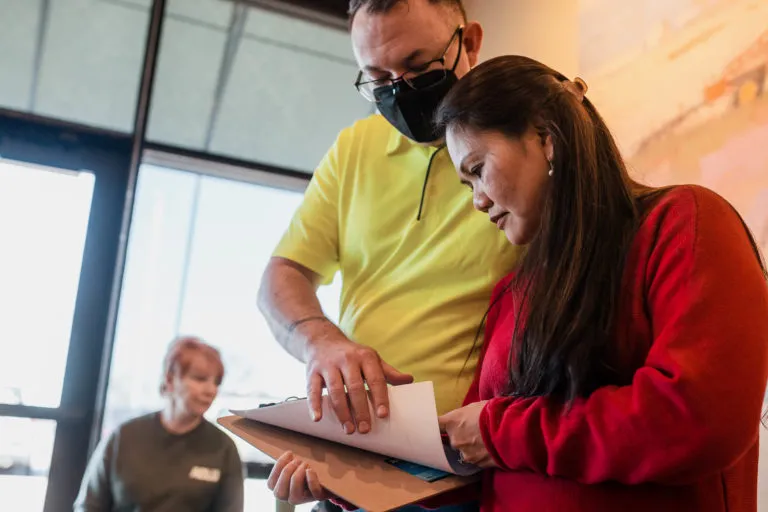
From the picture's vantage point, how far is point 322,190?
52.2 inches

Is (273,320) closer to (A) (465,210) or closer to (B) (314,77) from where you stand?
(A) (465,210)

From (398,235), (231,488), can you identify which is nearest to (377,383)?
(398,235)

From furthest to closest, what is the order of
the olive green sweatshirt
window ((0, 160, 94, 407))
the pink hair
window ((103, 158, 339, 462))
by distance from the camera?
window ((103, 158, 339, 462)), window ((0, 160, 94, 407)), the pink hair, the olive green sweatshirt

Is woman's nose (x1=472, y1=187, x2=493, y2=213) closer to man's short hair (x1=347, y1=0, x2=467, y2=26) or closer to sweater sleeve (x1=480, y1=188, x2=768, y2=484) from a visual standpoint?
sweater sleeve (x1=480, y1=188, x2=768, y2=484)

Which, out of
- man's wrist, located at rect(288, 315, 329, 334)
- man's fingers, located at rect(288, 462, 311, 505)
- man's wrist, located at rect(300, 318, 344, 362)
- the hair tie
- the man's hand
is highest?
the hair tie

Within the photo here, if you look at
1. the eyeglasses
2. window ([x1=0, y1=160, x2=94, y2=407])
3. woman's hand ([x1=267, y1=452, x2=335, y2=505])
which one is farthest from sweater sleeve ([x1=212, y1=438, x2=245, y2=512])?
the eyeglasses

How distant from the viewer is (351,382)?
91cm

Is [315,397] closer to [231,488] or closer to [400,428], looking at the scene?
[400,428]

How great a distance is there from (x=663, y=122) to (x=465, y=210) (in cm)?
60

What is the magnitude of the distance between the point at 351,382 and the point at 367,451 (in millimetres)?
100

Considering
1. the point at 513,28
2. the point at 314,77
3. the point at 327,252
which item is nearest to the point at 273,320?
the point at 327,252

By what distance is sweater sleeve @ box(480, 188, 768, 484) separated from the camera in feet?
2.07

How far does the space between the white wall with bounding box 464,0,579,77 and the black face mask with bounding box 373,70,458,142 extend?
794 millimetres

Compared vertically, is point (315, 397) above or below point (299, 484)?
above
